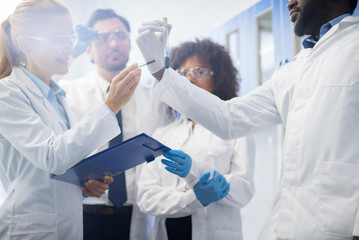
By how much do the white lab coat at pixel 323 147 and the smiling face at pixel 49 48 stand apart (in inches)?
37.2

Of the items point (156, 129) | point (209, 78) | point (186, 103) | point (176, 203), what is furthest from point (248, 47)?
point (176, 203)

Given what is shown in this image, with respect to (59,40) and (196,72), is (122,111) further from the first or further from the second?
(59,40)

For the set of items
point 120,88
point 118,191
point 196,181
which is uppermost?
point 120,88

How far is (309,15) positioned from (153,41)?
66 cm

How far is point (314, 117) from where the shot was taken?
3.52 ft

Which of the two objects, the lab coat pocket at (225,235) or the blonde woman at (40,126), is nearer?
the blonde woman at (40,126)

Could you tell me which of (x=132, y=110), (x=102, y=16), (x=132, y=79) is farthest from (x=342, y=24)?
(x=102, y=16)

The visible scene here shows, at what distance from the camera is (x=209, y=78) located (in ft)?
6.31

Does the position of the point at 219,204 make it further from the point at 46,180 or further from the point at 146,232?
the point at 46,180

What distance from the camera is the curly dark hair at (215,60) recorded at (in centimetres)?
200

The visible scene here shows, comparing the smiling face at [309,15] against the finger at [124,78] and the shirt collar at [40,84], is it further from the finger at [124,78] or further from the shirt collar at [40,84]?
the shirt collar at [40,84]

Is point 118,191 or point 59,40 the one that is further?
point 118,191

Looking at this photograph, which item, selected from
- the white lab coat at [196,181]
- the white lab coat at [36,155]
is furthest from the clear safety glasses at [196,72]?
the white lab coat at [36,155]

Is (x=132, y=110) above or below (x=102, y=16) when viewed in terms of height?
below
